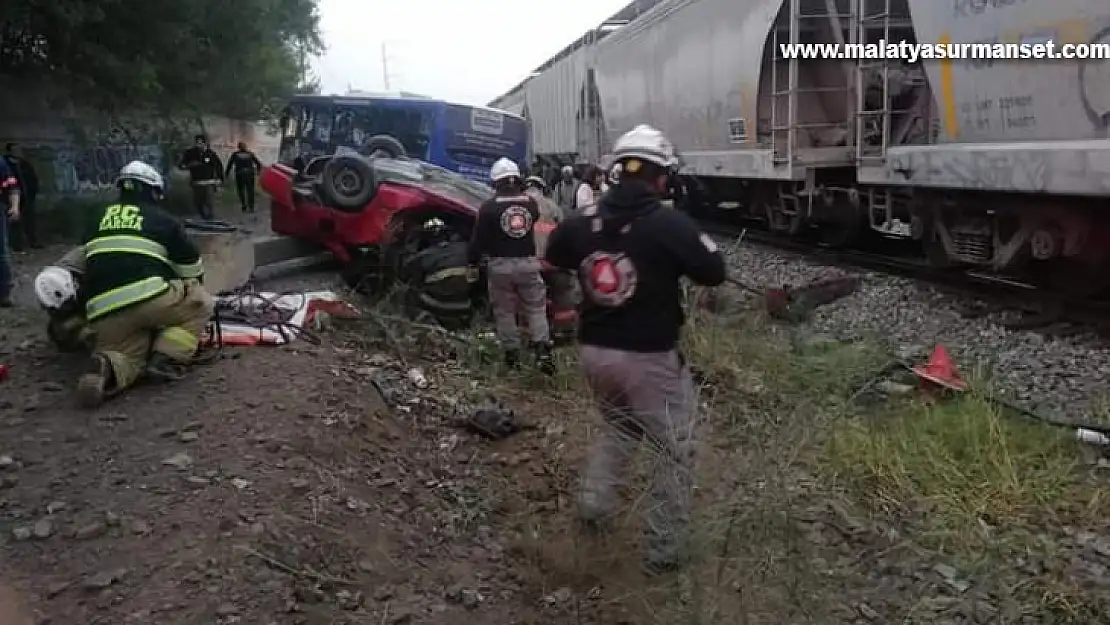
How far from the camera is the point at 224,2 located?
49.2 feet

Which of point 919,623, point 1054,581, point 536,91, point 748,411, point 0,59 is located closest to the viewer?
point 919,623

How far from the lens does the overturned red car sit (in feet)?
25.9

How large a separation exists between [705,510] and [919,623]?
0.75 m

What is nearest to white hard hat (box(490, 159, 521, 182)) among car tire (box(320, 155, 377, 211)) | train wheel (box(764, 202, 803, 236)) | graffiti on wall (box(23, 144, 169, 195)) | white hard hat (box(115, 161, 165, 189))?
car tire (box(320, 155, 377, 211))

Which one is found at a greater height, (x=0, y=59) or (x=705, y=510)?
(x=0, y=59)

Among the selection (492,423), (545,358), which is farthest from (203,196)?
(492,423)

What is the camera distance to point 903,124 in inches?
369

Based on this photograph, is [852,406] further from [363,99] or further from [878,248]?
[363,99]

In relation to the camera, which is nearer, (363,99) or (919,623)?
(919,623)

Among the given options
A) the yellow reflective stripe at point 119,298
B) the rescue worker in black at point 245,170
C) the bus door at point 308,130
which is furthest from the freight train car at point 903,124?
the rescue worker in black at point 245,170

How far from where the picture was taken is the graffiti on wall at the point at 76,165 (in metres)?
16.9

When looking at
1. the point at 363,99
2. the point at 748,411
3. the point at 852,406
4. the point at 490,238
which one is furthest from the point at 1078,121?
the point at 363,99

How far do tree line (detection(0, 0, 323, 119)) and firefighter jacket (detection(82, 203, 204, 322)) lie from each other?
8.65 m

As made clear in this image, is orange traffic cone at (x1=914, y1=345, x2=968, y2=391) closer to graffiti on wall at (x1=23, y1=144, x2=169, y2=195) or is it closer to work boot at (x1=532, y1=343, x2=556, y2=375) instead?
work boot at (x1=532, y1=343, x2=556, y2=375)
